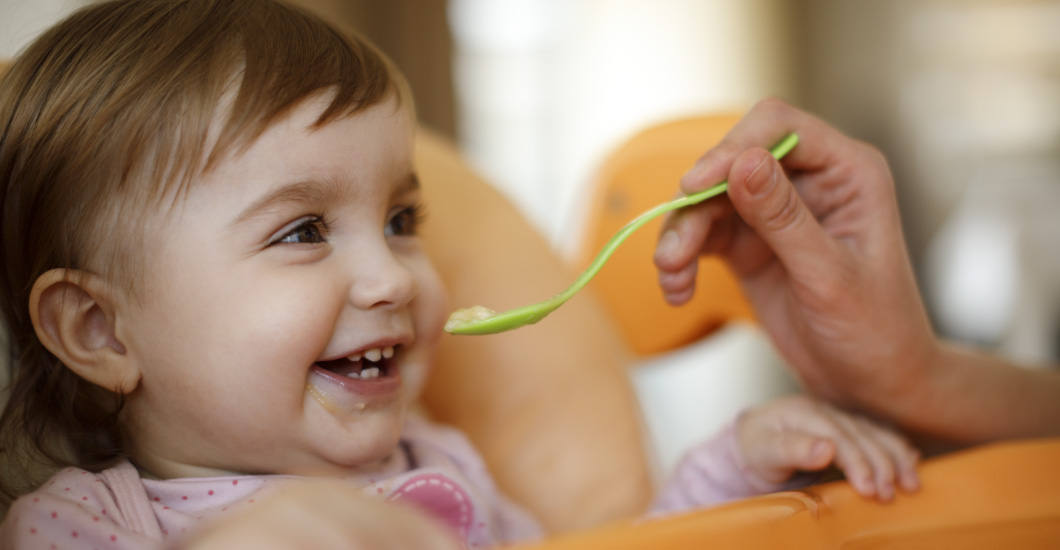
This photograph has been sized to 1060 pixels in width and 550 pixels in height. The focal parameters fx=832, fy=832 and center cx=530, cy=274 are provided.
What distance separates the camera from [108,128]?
514mm

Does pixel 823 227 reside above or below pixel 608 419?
above

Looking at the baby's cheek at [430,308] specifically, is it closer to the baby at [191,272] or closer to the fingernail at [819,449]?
the baby at [191,272]

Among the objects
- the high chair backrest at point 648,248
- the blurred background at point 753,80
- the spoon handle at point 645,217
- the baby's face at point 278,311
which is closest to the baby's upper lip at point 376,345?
the baby's face at point 278,311

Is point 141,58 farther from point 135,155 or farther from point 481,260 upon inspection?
point 481,260

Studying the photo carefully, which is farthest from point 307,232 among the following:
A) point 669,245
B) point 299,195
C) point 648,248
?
point 648,248

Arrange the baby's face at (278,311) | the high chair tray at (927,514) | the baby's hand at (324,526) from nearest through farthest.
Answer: the baby's hand at (324,526) → the high chair tray at (927,514) → the baby's face at (278,311)

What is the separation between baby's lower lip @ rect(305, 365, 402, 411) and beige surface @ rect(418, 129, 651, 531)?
0.25 meters

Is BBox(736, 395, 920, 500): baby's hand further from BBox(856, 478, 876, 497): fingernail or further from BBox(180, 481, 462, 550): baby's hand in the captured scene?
BBox(180, 481, 462, 550): baby's hand

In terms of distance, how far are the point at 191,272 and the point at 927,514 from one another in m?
0.50

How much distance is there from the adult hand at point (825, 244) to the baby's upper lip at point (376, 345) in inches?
7.3

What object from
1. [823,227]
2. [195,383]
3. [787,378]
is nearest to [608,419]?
[823,227]

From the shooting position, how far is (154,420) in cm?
57

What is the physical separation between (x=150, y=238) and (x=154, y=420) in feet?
0.44

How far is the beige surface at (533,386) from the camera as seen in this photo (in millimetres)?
813
